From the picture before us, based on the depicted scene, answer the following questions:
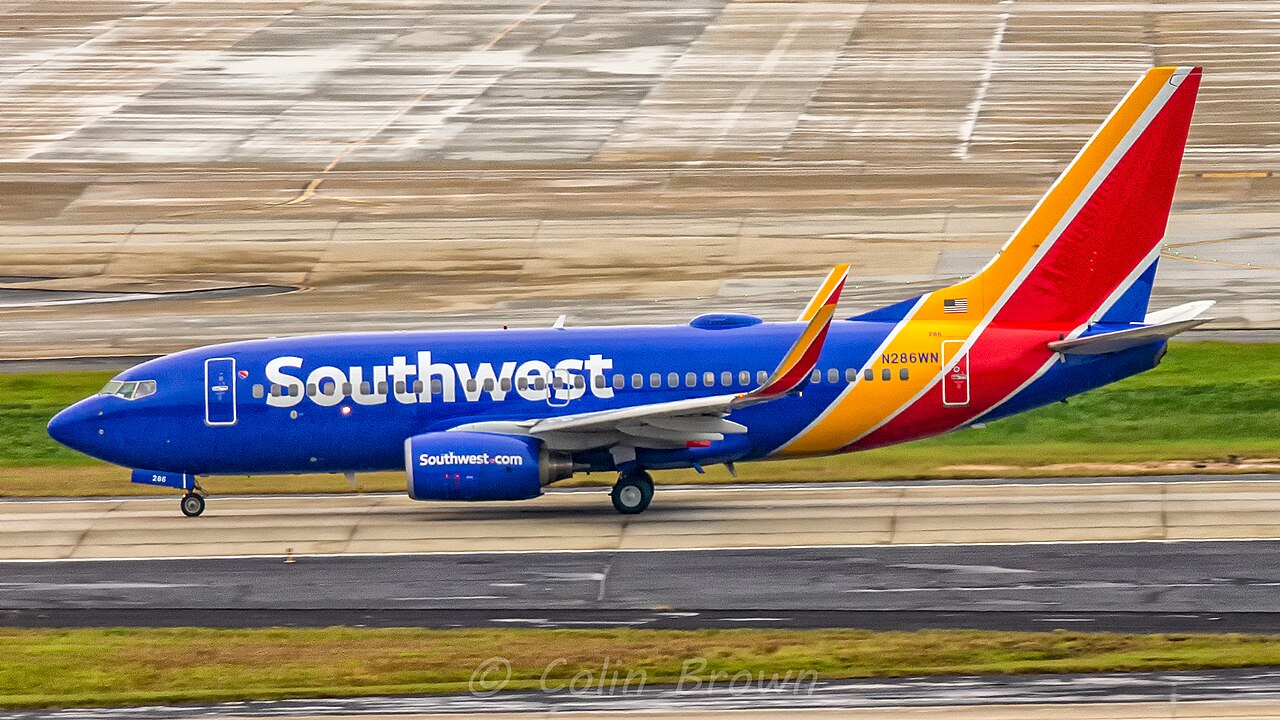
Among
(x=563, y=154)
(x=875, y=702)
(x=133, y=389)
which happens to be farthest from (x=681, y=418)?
(x=563, y=154)

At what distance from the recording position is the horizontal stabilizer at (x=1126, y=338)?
3616cm

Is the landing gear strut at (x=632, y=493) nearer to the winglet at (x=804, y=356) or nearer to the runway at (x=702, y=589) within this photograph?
the runway at (x=702, y=589)

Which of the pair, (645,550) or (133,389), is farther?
(133,389)

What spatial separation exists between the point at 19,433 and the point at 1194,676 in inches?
1211

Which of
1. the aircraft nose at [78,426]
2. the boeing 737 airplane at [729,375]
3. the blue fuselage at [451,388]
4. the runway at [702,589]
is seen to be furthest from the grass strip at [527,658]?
the aircraft nose at [78,426]

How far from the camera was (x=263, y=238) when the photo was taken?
65.6 metres

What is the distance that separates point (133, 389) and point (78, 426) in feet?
4.26

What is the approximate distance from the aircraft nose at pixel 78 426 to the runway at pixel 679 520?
1585mm

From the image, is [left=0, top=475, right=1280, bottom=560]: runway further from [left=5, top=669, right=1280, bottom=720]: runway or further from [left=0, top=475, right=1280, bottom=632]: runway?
[left=5, top=669, right=1280, bottom=720]: runway

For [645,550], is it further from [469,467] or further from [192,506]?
[192,506]

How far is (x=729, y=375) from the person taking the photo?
3712 centimetres

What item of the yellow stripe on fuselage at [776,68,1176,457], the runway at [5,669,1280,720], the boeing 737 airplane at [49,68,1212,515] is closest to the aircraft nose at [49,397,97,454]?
the boeing 737 airplane at [49,68,1212,515]

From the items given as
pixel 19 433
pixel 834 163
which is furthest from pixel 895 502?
pixel 834 163

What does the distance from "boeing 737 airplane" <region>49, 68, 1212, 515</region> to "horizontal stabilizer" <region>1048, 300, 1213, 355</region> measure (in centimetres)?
4
